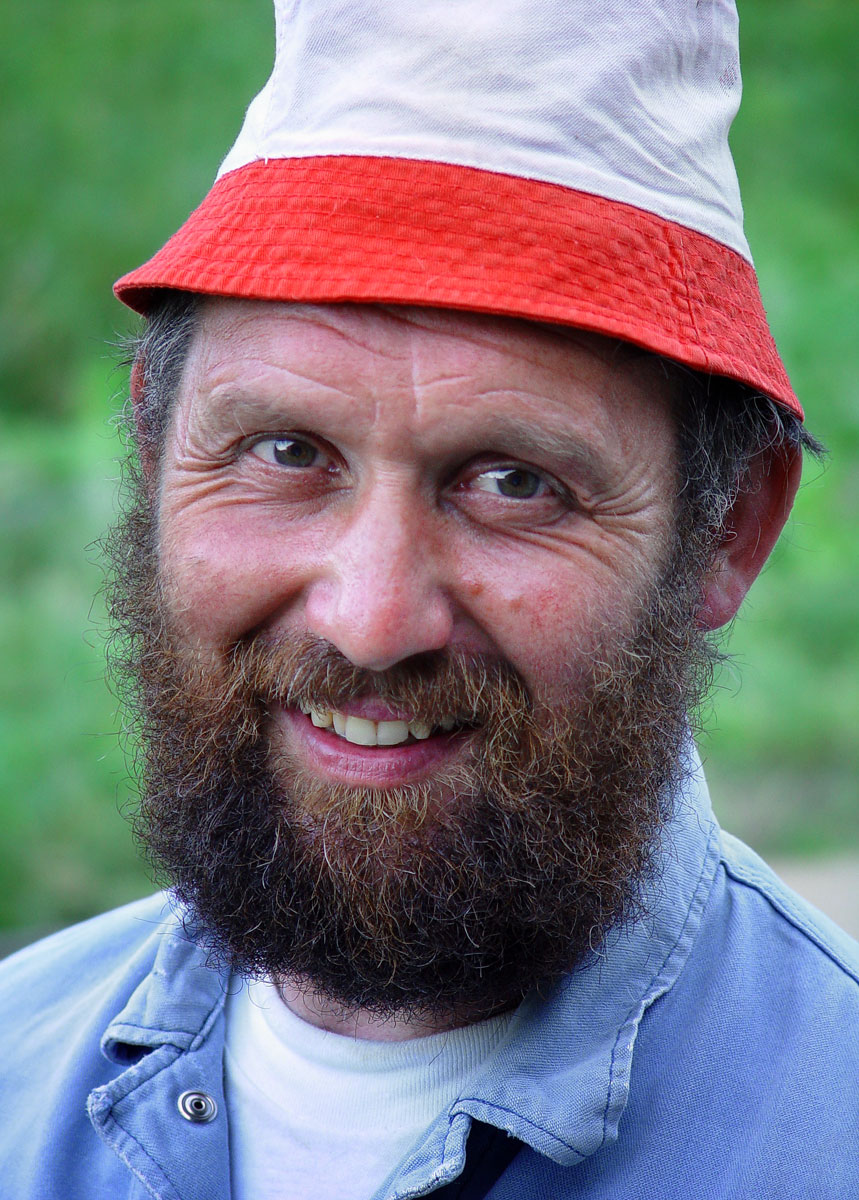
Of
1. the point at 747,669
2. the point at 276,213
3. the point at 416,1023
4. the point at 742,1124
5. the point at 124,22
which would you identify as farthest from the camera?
the point at 747,669

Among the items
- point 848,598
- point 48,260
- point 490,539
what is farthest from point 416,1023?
point 848,598

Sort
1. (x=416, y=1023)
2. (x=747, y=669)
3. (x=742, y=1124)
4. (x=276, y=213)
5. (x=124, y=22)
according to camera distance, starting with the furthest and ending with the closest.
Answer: (x=747, y=669) → (x=124, y=22) → (x=416, y=1023) → (x=276, y=213) → (x=742, y=1124)

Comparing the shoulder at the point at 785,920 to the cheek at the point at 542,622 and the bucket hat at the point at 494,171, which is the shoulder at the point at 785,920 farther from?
the bucket hat at the point at 494,171

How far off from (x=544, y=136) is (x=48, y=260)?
390cm

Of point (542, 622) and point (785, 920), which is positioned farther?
point (785, 920)

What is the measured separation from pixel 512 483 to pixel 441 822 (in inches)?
19.1

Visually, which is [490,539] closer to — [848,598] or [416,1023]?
[416,1023]

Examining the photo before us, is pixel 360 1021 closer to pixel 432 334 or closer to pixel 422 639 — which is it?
pixel 422 639

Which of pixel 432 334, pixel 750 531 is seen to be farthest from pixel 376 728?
pixel 750 531

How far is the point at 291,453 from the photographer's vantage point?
66.1 inches

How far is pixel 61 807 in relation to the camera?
5.05m

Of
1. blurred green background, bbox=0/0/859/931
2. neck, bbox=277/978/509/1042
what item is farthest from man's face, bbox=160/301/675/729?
blurred green background, bbox=0/0/859/931

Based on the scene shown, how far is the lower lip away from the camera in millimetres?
1653

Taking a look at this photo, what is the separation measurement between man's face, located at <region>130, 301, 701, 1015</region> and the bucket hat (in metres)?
0.06
